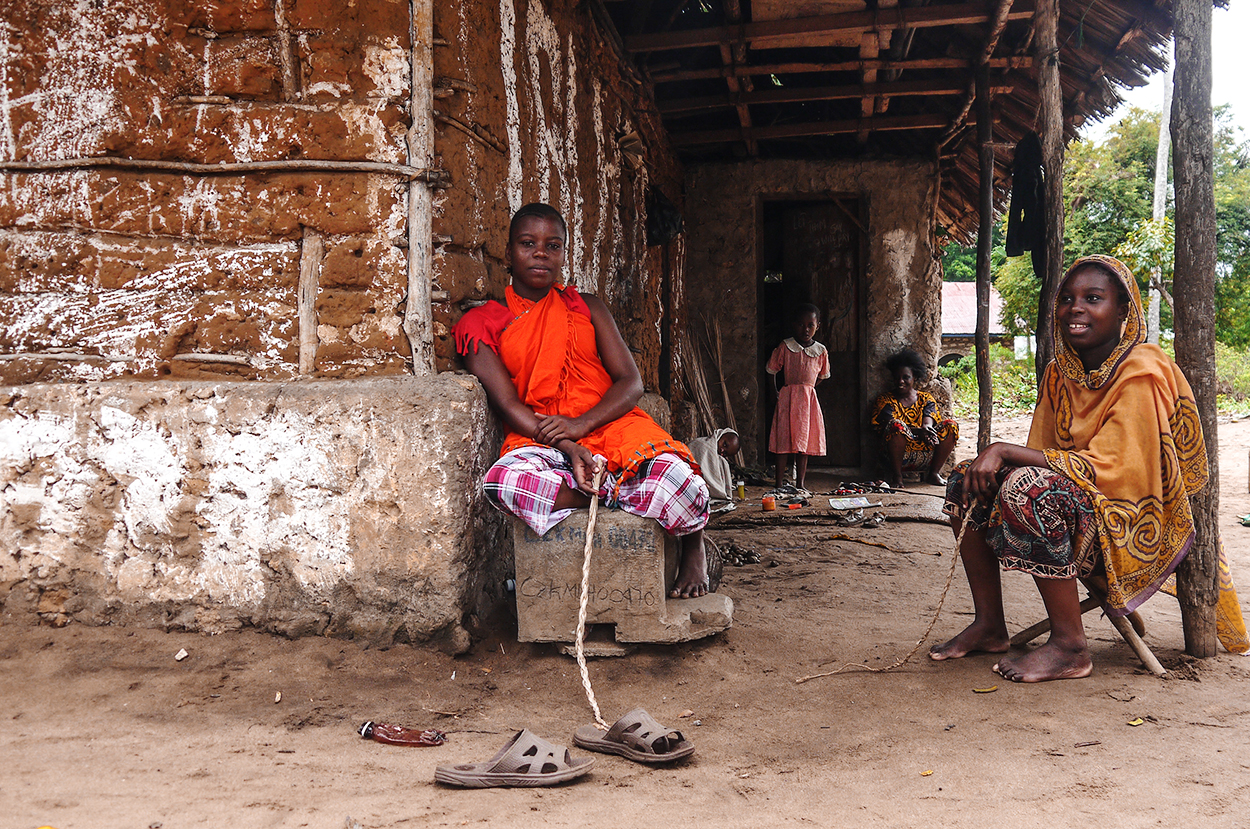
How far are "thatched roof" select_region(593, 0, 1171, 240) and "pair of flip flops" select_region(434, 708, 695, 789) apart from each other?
13.1 ft

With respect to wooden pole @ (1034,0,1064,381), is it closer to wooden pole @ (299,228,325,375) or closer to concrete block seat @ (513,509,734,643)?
→ concrete block seat @ (513,509,734,643)

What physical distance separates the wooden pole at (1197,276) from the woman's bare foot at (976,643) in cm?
56

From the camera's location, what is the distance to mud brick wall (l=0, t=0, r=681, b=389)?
2.62 m

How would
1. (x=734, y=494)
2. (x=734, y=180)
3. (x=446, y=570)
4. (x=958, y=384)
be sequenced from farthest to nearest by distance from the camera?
(x=958, y=384) → (x=734, y=180) → (x=734, y=494) → (x=446, y=570)

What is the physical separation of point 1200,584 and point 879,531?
2521mm

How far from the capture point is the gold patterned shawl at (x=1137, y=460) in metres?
2.31

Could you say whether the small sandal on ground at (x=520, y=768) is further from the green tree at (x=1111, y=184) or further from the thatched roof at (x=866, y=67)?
the green tree at (x=1111, y=184)

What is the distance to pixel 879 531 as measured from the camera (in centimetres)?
506

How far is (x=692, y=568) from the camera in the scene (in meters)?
2.96

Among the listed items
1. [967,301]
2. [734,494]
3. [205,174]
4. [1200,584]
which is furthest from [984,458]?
[967,301]

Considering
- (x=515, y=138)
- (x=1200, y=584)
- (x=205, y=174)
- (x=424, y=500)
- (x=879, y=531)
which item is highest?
(x=515, y=138)

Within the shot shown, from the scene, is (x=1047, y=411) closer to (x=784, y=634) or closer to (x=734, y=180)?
(x=784, y=634)

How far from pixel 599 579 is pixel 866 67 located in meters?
4.24

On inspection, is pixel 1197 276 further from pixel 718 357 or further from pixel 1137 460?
pixel 718 357
